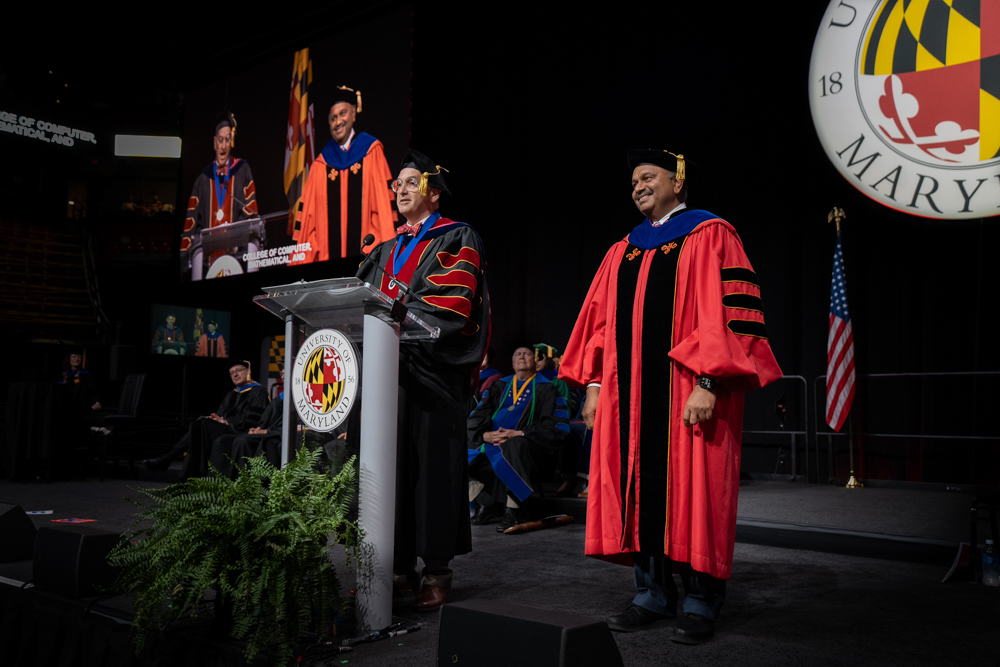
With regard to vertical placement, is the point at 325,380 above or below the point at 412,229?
below

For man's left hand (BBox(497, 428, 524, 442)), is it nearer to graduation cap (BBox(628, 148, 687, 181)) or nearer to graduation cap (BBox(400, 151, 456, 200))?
graduation cap (BBox(400, 151, 456, 200))

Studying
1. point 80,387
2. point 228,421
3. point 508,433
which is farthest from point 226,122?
point 508,433

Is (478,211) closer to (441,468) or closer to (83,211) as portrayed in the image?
(441,468)

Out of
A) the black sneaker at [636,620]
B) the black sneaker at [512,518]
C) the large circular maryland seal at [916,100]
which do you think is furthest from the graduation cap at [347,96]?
the black sneaker at [636,620]

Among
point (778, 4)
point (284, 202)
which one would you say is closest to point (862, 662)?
point (778, 4)

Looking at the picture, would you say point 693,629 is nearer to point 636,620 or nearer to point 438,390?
point 636,620

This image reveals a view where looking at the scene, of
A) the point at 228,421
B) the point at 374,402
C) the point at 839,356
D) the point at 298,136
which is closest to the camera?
the point at 374,402

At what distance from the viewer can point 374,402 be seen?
2154mm

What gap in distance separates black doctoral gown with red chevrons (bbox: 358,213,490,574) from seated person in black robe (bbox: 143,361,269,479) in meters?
5.21

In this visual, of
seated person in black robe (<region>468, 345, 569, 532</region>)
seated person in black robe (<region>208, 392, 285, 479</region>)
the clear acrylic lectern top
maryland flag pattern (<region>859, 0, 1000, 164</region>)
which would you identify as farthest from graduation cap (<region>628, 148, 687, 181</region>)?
seated person in black robe (<region>208, 392, 285, 479</region>)

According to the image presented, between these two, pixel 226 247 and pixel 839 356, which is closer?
pixel 839 356

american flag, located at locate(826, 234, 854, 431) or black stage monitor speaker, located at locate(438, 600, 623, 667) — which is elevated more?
american flag, located at locate(826, 234, 854, 431)

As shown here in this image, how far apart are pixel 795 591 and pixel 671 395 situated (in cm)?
112

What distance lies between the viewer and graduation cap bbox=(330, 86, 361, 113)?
7.53 m
